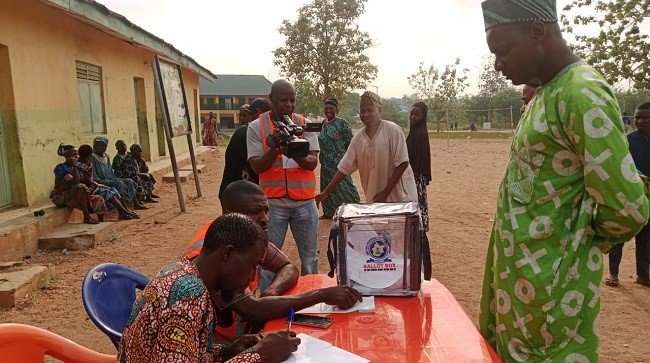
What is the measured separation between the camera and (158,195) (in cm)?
923

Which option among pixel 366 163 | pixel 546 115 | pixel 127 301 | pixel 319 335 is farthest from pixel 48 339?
pixel 366 163

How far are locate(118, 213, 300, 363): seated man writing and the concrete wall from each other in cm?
544

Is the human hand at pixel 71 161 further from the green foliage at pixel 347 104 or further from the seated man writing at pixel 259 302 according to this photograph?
the green foliage at pixel 347 104

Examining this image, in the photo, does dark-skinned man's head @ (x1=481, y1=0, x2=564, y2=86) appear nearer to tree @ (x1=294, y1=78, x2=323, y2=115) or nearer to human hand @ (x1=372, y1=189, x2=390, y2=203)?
human hand @ (x1=372, y1=189, x2=390, y2=203)

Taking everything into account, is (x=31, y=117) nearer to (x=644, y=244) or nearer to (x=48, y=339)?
(x=48, y=339)

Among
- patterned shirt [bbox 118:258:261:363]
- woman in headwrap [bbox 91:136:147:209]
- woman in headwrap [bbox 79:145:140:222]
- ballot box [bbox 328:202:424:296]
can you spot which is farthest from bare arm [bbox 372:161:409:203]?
woman in headwrap [bbox 91:136:147:209]

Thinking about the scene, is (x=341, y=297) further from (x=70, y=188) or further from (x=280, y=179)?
(x=70, y=188)

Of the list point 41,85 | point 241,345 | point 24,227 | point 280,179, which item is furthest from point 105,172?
point 241,345

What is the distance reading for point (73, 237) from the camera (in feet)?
17.6

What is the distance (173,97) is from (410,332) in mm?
6827

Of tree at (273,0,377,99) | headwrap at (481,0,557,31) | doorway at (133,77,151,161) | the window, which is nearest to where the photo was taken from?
headwrap at (481,0,557,31)

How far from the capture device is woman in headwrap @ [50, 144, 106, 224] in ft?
20.1

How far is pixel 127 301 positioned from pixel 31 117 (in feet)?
16.4

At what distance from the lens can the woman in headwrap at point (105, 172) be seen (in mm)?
7007
